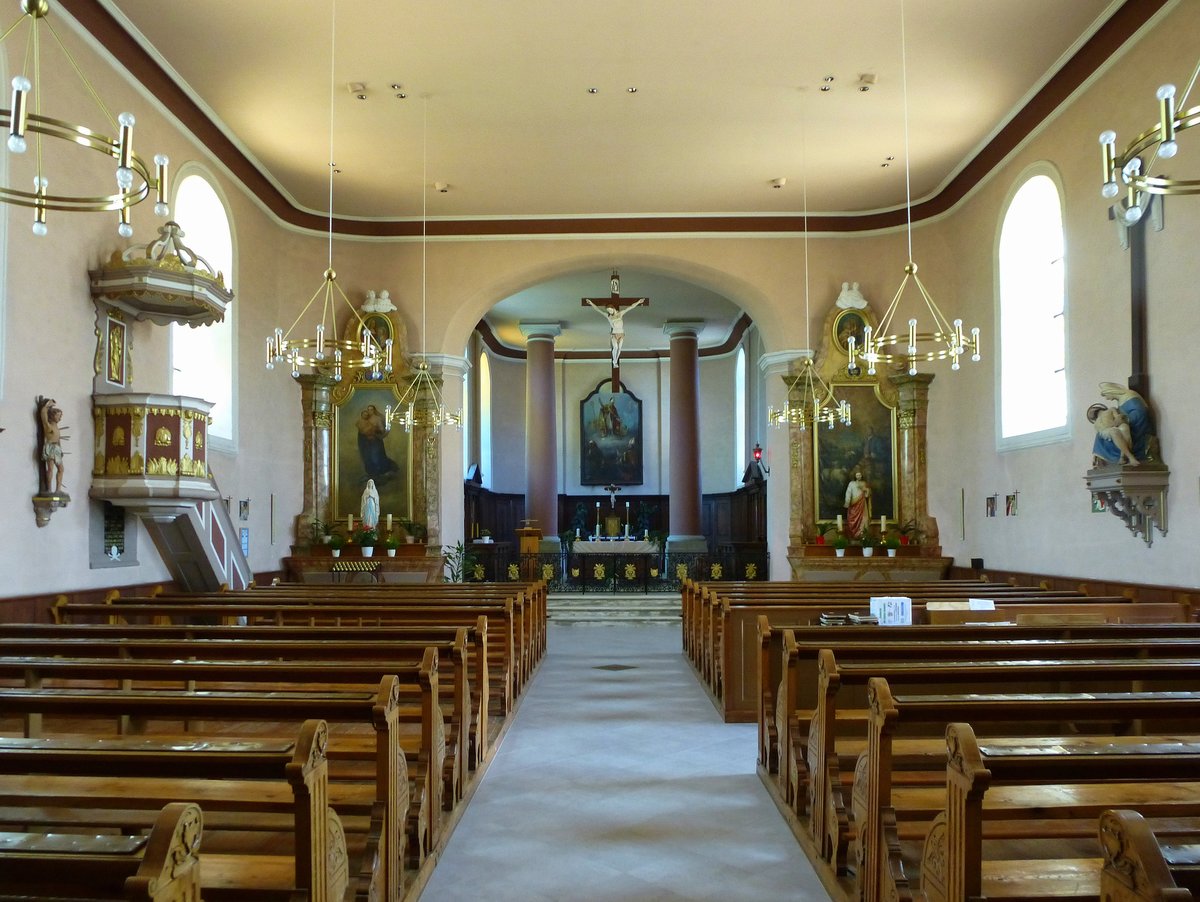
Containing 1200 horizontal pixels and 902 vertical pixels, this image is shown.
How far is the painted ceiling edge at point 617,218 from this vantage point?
9367mm

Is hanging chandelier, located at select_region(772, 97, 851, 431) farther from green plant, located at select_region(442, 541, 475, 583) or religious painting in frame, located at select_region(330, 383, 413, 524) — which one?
religious painting in frame, located at select_region(330, 383, 413, 524)

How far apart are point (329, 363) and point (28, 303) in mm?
2474

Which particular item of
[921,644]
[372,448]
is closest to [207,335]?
[372,448]

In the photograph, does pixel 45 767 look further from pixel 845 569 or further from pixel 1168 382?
pixel 845 569

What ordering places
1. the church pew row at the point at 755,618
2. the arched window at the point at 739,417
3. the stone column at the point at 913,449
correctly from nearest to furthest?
the church pew row at the point at 755,618 → the stone column at the point at 913,449 → the arched window at the point at 739,417

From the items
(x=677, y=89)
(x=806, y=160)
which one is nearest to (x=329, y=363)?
(x=677, y=89)

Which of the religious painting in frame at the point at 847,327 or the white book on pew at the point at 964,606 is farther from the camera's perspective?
the religious painting in frame at the point at 847,327

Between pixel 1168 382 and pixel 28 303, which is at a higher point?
pixel 28 303

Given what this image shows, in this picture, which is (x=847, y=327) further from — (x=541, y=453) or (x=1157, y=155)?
(x=1157, y=155)

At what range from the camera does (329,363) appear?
941 cm

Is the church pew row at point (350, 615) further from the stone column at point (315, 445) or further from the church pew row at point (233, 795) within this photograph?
the stone column at point (315, 445)

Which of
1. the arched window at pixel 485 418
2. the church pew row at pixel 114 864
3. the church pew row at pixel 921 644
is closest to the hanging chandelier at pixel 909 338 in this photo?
the church pew row at pixel 921 644

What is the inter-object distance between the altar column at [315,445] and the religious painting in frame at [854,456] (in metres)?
7.36

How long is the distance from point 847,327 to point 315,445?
818 centimetres
